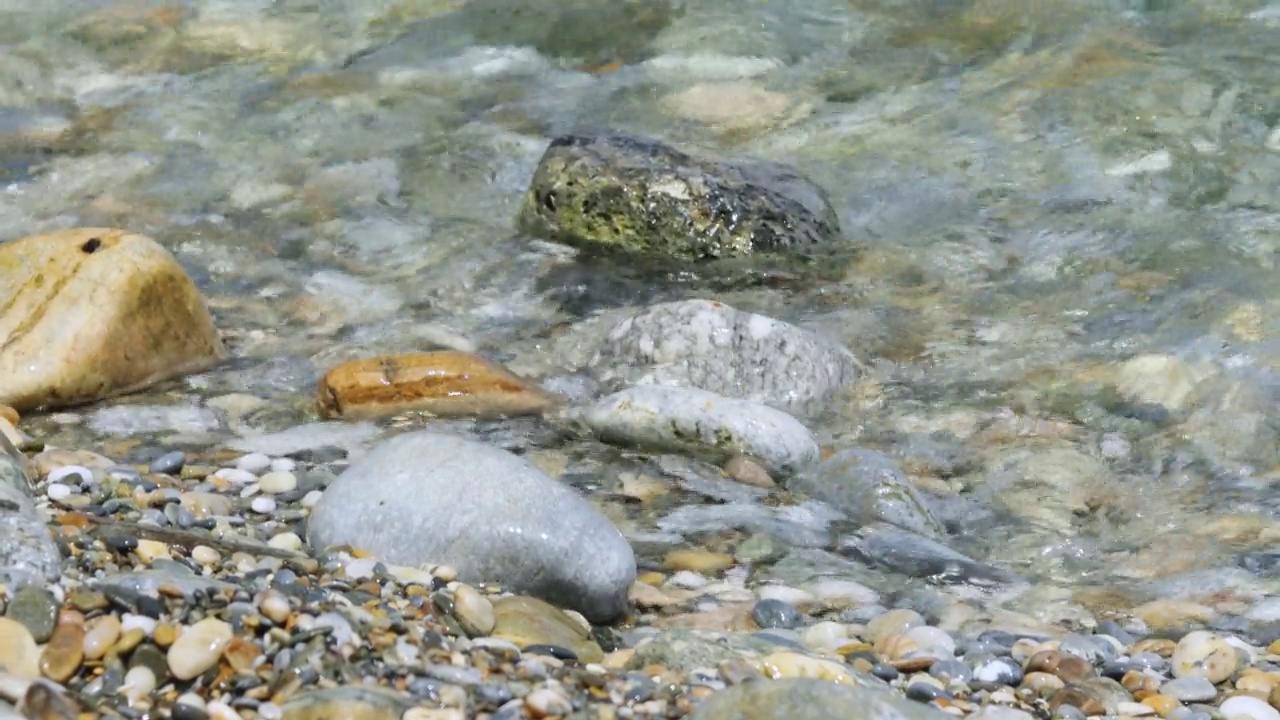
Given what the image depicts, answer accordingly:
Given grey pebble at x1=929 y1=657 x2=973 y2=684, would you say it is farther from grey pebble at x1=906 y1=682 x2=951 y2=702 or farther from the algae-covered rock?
the algae-covered rock

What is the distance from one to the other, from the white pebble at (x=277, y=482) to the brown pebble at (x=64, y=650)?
130cm

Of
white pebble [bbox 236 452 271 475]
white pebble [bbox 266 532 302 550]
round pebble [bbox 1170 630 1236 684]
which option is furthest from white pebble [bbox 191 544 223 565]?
round pebble [bbox 1170 630 1236 684]

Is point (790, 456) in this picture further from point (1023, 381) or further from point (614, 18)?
point (614, 18)

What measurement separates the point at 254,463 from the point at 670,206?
2551mm

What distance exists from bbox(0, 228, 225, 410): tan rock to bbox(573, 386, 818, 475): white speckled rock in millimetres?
1417

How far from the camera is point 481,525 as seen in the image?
325cm

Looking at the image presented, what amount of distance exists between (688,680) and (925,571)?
3.60 feet

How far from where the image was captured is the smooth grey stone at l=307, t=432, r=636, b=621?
10.6 feet

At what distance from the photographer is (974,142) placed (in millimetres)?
7137

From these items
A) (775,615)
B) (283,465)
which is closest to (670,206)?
(283,465)

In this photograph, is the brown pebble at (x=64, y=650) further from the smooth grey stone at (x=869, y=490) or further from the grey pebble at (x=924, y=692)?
the smooth grey stone at (x=869, y=490)

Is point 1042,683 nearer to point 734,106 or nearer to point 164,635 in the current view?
point 164,635

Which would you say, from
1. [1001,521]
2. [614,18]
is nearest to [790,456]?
[1001,521]

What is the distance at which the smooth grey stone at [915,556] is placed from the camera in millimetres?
3732
